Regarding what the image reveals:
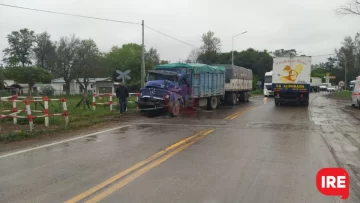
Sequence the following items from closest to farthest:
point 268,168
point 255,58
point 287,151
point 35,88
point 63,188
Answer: point 63,188 < point 268,168 < point 287,151 < point 35,88 < point 255,58

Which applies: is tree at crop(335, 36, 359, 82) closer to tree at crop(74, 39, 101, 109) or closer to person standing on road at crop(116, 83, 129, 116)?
tree at crop(74, 39, 101, 109)

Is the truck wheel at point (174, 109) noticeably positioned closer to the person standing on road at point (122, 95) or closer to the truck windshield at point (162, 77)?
the truck windshield at point (162, 77)

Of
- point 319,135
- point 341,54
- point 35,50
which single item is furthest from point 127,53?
point 319,135

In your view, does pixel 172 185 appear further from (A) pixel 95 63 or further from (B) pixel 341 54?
(B) pixel 341 54

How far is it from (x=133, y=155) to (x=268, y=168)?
9.80 feet

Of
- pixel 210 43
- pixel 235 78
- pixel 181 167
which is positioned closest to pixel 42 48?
pixel 210 43

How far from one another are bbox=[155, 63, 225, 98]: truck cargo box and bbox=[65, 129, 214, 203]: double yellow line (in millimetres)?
10332

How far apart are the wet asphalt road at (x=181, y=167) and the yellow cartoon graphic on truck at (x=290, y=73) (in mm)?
15014

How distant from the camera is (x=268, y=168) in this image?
703 centimetres

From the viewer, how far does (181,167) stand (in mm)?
7027

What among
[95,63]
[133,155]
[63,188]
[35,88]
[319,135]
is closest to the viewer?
[63,188]

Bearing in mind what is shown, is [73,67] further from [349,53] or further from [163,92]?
[349,53]

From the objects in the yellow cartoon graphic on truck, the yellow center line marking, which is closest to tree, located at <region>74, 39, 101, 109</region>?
the yellow cartoon graphic on truck

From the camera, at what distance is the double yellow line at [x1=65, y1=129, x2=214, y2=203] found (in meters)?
5.32
